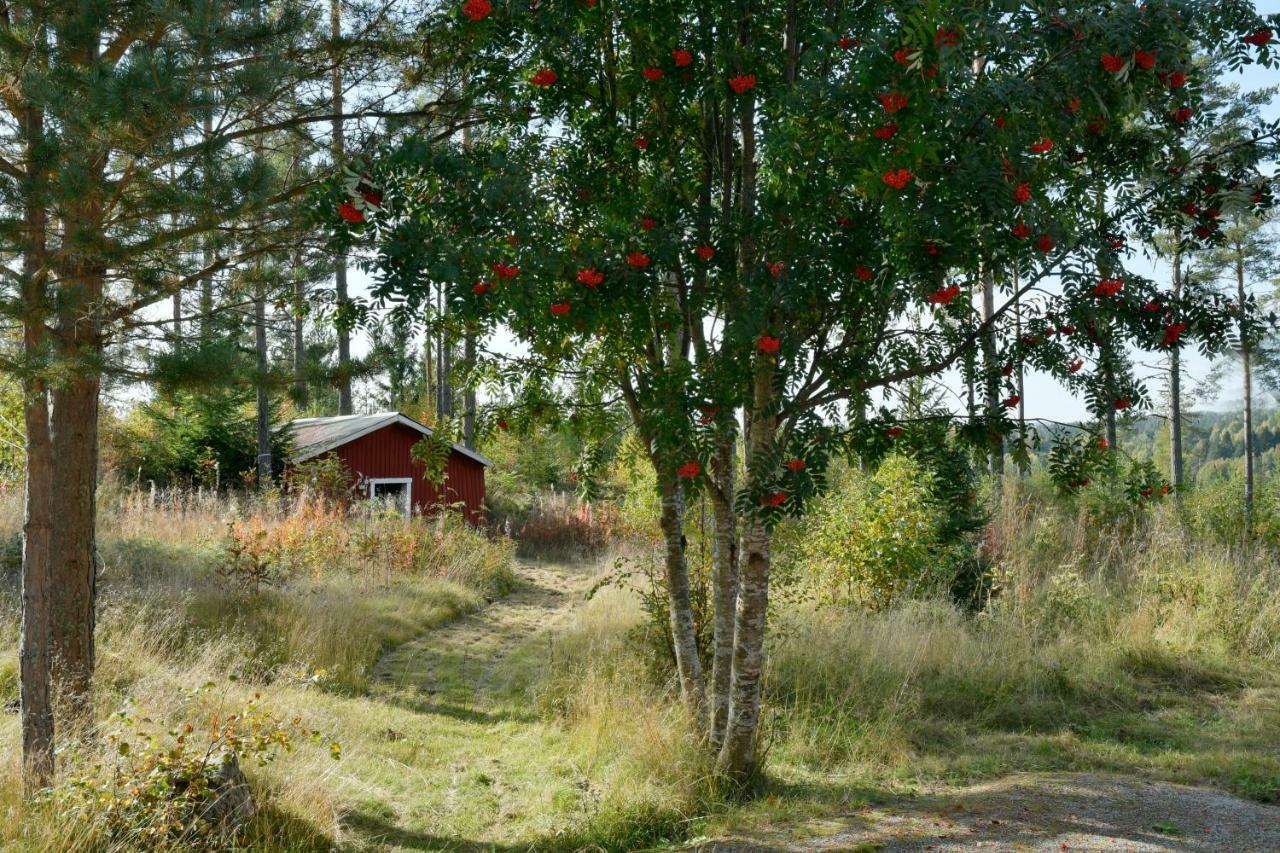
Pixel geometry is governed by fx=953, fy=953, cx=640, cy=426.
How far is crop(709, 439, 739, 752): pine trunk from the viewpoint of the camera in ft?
18.1

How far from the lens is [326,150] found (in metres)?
5.83

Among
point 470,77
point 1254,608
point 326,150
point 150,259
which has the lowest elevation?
point 1254,608

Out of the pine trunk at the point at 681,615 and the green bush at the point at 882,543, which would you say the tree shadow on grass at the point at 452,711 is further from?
the green bush at the point at 882,543

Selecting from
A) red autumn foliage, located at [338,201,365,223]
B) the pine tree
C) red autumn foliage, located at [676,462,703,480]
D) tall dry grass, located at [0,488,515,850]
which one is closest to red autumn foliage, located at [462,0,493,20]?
red autumn foliage, located at [338,201,365,223]

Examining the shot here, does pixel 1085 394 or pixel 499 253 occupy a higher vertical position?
pixel 499 253

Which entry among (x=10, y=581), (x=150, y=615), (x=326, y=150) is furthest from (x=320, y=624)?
(x=326, y=150)

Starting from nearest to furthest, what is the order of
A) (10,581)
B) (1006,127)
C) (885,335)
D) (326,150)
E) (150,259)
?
(1006,127)
(885,335)
(150,259)
(326,150)
(10,581)

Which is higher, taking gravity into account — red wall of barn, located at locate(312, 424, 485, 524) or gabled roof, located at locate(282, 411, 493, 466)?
gabled roof, located at locate(282, 411, 493, 466)

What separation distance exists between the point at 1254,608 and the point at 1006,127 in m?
7.60

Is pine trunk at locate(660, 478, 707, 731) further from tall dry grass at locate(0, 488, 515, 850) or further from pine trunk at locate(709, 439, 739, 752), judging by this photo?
tall dry grass at locate(0, 488, 515, 850)

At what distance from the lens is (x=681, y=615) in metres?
6.09

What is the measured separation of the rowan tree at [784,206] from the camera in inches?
133

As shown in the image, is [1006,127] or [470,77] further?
[470,77]

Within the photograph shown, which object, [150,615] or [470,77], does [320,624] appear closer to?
[150,615]
